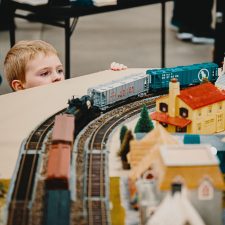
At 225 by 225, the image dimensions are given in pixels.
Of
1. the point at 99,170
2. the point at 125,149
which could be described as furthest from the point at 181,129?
the point at 99,170

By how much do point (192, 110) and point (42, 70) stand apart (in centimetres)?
108

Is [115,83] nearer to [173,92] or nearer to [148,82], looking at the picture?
[148,82]

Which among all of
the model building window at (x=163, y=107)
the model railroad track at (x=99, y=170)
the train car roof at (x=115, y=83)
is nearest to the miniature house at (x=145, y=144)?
the model railroad track at (x=99, y=170)

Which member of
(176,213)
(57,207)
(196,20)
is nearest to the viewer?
(176,213)

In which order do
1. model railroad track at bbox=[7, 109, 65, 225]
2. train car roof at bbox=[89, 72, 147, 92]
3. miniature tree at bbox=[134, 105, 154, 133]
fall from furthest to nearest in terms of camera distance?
train car roof at bbox=[89, 72, 147, 92]
miniature tree at bbox=[134, 105, 154, 133]
model railroad track at bbox=[7, 109, 65, 225]

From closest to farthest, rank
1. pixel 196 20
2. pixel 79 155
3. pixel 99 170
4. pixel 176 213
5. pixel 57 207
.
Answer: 1. pixel 176 213
2. pixel 57 207
3. pixel 99 170
4. pixel 79 155
5. pixel 196 20

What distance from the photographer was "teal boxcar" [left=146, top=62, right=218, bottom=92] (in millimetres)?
3055

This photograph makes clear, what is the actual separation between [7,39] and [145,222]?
5.57 m

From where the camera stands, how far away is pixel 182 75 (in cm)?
307

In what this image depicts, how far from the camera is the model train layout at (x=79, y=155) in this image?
1.82m

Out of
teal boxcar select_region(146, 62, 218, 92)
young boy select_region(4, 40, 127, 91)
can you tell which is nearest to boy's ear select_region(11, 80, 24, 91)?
young boy select_region(4, 40, 127, 91)

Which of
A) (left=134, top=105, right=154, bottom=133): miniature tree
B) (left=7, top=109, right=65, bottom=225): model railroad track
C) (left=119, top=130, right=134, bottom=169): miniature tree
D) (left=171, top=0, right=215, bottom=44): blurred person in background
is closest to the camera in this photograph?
(left=7, top=109, right=65, bottom=225): model railroad track

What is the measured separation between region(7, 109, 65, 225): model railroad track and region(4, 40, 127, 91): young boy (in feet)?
1.96

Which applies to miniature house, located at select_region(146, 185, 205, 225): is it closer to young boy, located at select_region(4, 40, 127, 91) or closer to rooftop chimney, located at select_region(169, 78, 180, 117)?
rooftop chimney, located at select_region(169, 78, 180, 117)
